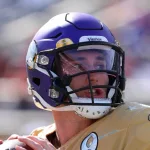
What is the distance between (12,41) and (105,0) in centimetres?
84

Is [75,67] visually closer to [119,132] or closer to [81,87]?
[81,87]

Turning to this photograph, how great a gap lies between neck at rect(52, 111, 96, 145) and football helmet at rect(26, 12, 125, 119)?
42 millimetres

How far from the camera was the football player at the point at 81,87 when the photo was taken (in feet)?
4.20

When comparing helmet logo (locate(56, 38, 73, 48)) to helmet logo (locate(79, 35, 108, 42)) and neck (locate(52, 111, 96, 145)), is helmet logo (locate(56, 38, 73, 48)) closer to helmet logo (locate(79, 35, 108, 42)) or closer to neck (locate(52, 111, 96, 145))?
helmet logo (locate(79, 35, 108, 42))

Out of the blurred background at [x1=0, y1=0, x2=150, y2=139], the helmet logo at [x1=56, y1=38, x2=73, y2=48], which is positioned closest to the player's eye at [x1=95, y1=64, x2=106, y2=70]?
the helmet logo at [x1=56, y1=38, x2=73, y2=48]

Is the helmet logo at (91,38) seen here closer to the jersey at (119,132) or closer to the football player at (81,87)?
the football player at (81,87)

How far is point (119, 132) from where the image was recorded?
125cm

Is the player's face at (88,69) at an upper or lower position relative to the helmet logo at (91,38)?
lower

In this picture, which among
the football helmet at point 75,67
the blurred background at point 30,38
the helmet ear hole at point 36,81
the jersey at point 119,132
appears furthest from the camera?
the blurred background at point 30,38

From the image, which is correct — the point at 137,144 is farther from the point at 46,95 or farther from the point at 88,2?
the point at 88,2

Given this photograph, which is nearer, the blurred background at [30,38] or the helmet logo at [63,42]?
the helmet logo at [63,42]

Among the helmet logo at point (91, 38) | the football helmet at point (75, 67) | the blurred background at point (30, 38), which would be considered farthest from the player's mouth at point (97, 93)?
the blurred background at point (30, 38)

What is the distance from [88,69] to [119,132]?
22 cm

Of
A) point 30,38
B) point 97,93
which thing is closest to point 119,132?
point 97,93
